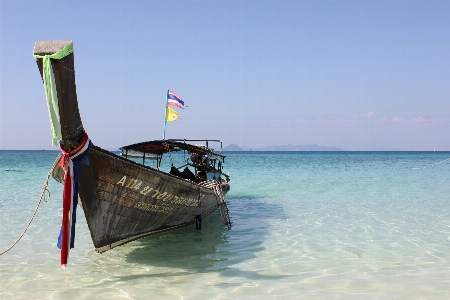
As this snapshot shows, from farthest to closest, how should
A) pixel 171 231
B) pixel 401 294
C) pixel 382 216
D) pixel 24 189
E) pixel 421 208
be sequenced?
1. pixel 24 189
2. pixel 421 208
3. pixel 382 216
4. pixel 171 231
5. pixel 401 294

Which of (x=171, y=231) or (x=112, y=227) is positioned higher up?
(x=112, y=227)

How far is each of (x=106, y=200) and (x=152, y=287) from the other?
5.91ft

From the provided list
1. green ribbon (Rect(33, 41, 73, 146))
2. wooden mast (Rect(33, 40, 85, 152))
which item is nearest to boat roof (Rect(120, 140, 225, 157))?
wooden mast (Rect(33, 40, 85, 152))

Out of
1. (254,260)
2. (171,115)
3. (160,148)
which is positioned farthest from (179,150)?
(254,260)

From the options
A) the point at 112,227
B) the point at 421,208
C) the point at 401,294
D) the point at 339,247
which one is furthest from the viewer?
the point at 421,208

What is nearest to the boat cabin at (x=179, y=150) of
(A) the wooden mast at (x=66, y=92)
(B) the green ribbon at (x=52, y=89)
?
(A) the wooden mast at (x=66, y=92)

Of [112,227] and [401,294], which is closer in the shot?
[401,294]

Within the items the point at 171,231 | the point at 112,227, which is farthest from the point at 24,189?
the point at 112,227

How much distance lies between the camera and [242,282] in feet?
Answer: 20.9

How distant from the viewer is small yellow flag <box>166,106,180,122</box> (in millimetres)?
13250

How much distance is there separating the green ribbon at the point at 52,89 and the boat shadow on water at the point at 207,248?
9.71 feet

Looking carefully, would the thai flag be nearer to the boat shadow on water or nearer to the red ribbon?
the boat shadow on water

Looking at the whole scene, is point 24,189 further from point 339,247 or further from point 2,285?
point 339,247

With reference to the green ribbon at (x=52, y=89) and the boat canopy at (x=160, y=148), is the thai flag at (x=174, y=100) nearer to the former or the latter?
the boat canopy at (x=160, y=148)
